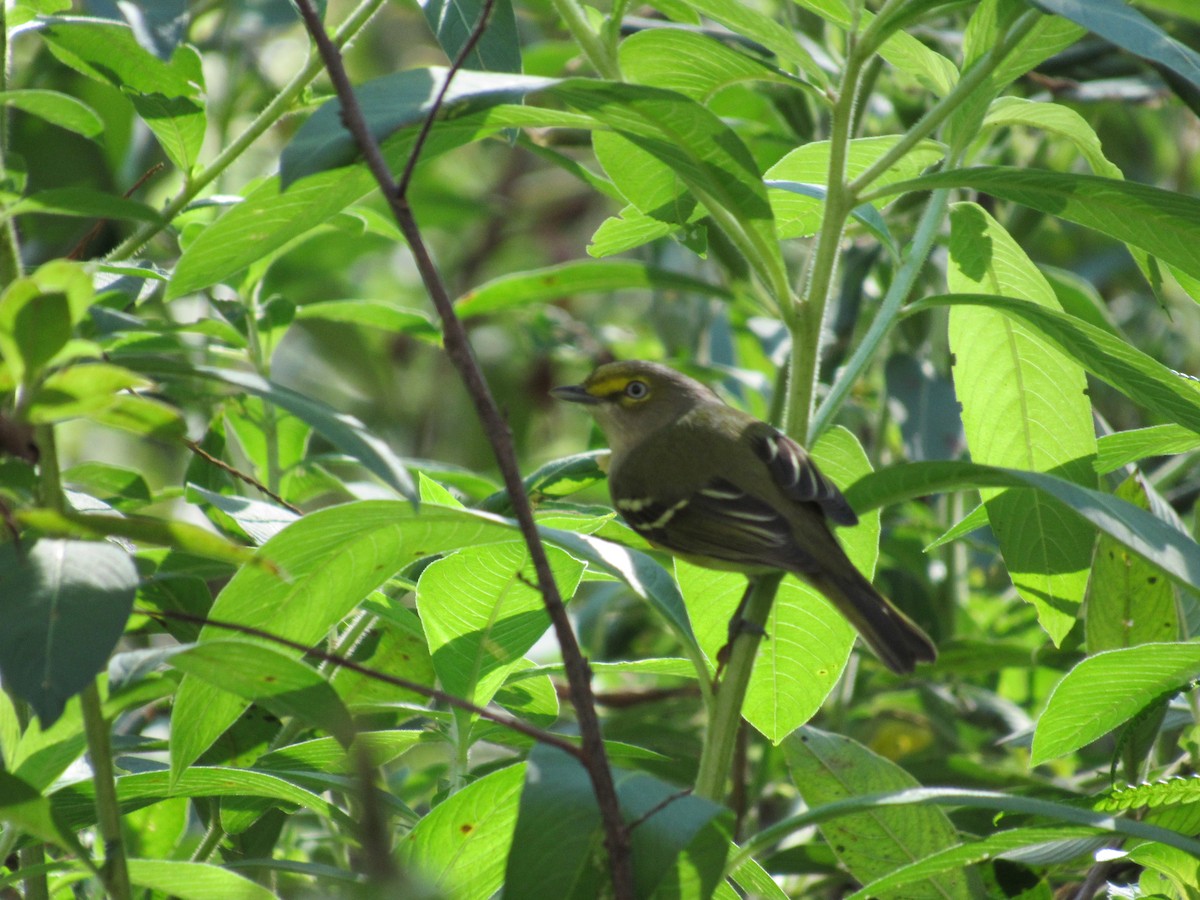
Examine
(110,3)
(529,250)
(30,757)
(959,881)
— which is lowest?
(529,250)

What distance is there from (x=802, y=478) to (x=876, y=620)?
29cm

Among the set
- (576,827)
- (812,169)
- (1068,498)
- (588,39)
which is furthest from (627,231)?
(576,827)

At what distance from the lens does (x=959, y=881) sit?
6.64 feet

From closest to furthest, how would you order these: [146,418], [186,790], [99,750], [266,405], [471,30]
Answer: [146,418]
[99,750]
[186,790]
[471,30]
[266,405]

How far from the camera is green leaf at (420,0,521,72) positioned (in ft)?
6.38

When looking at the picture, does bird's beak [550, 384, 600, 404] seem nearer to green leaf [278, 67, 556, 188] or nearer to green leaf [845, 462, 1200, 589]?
green leaf [845, 462, 1200, 589]

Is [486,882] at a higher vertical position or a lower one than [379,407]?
higher

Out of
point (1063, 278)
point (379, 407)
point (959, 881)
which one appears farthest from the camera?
point (379, 407)

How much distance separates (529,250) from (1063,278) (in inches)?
148

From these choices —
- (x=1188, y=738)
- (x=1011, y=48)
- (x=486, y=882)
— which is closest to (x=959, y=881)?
(x=1188, y=738)

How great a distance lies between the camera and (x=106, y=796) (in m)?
1.48

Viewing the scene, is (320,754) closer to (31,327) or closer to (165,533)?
(165,533)

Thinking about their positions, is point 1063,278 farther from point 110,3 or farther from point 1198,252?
point 110,3

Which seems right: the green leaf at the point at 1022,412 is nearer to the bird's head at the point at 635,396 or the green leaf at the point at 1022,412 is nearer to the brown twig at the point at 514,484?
the brown twig at the point at 514,484
